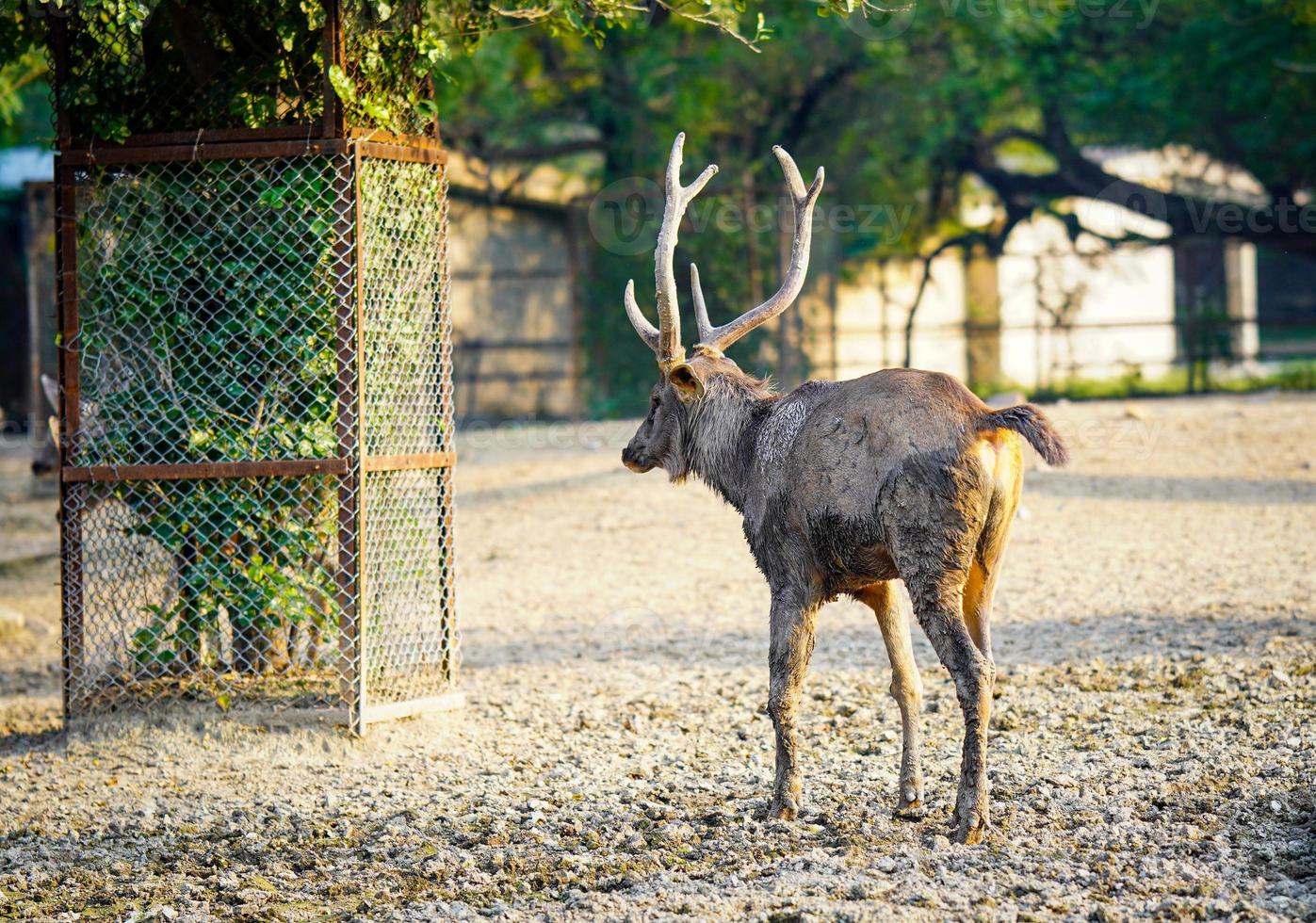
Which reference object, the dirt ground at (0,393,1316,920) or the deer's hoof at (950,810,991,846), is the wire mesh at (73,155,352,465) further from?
the deer's hoof at (950,810,991,846)

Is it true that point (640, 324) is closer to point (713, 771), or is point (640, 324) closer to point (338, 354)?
point (338, 354)

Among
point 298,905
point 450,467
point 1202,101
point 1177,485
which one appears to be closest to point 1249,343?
point 1202,101

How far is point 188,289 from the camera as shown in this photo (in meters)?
7.24

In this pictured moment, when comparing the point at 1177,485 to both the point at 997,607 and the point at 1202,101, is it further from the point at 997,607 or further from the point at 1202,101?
the point at 1202,101

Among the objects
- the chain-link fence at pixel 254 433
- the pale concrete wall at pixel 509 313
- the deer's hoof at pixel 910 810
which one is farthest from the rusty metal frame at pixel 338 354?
the pale concrete wall at pixel 509 313

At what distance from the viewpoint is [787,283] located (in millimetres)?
5969

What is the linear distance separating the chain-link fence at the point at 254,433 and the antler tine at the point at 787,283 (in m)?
1.82

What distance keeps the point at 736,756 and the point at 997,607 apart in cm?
Result: 364

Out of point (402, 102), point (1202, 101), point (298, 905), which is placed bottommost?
point (298, 905)

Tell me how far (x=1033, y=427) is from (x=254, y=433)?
3861mm

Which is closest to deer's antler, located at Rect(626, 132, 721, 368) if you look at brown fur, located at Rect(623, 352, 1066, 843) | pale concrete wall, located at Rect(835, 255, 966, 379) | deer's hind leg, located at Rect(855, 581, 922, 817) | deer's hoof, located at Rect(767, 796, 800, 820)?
brown fur, located at Rect(623, 352, 1066, 843)

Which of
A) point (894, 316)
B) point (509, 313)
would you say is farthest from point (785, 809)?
point (894, 316)

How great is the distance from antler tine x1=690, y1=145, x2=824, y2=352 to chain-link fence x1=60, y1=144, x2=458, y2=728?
5.98ft

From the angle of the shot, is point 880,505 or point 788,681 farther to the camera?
point 788,681
